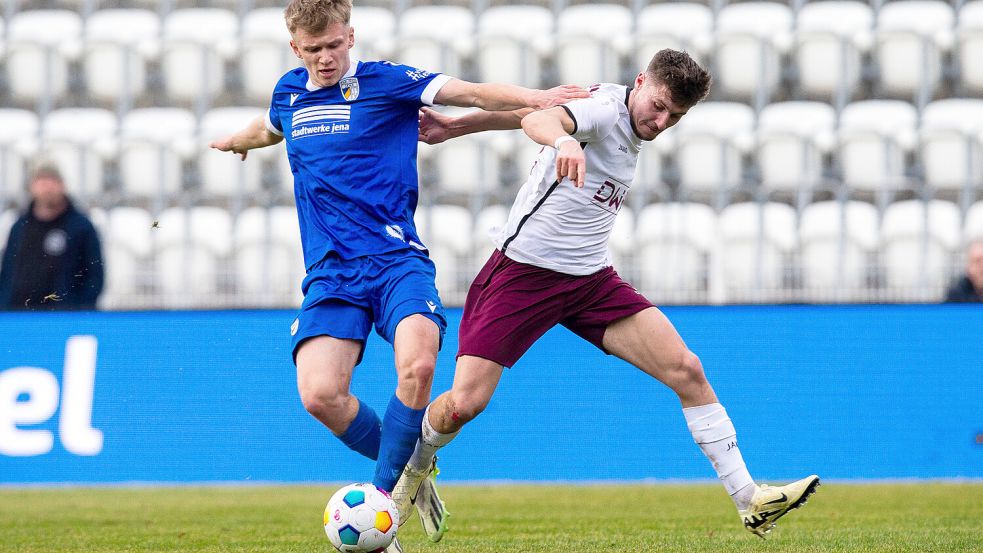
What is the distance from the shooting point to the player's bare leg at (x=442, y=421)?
529 centimetres

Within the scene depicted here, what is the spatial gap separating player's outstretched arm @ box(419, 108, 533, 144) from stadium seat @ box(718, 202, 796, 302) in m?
4.34

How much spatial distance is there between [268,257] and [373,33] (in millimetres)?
3956

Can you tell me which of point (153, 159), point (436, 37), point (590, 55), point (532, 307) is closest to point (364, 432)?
point (532, 307)

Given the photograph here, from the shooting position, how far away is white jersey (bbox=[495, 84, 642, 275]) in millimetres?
5293

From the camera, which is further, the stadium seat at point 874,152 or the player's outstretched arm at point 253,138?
the stadium seat at point 874,152

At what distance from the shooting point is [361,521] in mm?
4676

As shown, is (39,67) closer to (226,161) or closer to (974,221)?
(226,161)

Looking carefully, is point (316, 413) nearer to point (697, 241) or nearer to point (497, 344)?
point (497, 344)

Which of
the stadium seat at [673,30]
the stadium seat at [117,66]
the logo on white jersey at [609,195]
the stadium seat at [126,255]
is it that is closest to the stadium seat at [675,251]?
the stadium seat at [673,30]

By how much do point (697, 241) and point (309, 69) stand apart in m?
5.43

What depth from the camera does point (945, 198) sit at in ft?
35.8

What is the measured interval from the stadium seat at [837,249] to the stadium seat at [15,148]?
6.14 m

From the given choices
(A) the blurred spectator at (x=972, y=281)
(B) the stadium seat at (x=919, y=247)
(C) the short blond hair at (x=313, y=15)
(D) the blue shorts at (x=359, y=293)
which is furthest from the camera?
(B) the stadium seat at (x=919, y=247)

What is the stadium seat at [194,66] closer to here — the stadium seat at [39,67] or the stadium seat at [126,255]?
the stadium seat at [39,67]
